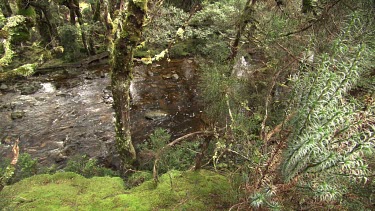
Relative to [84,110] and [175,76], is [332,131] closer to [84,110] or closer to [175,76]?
[84,110]

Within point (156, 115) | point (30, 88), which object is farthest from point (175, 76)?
point (30, 88)

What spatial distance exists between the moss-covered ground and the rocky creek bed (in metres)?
3.12

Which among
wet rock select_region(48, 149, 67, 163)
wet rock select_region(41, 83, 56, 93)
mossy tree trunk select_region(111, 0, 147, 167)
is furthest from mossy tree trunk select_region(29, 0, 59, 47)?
mossy tree trunk select_region(111, 0, 147, 167)

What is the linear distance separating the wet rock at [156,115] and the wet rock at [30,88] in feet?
18.5

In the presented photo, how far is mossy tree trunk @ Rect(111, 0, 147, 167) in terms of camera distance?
421 centimetres

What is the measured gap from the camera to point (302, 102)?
2.71m

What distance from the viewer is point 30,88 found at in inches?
459

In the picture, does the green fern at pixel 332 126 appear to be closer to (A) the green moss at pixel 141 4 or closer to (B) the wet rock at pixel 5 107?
(A) the green moss at pixel 141 4

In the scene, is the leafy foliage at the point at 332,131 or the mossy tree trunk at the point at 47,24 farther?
the mossy tree trunk at the point at 47,24

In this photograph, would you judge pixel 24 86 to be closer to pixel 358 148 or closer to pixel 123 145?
pixel 123 145

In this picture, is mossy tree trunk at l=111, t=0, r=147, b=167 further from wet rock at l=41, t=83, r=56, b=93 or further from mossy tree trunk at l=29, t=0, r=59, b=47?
mossy tree trunk at l=29, t=0, r=59, b=47

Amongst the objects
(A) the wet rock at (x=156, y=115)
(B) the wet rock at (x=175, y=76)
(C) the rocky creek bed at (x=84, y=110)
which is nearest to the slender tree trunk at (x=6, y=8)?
(C) the rocky creek bed at (x=84, y=110)

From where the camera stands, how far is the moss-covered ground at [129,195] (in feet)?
12.5

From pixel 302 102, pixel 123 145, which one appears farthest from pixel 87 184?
pixel 302 102
